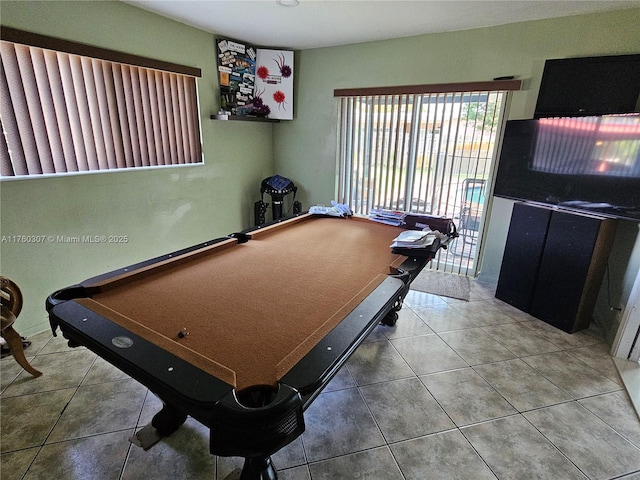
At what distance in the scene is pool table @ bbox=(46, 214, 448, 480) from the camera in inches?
33.0

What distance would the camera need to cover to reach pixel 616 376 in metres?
2.11

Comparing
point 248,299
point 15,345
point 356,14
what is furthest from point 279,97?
point 15,345

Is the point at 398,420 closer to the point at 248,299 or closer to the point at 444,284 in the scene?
the point at 248,299

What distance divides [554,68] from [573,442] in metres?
2.82

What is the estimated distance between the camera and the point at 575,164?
2455 millimetres

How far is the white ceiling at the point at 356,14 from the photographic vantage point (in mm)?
2451

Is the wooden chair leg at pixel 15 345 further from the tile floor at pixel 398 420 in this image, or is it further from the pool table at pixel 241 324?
the pool table at pixel 241 324

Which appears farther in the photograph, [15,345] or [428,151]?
[428,151]

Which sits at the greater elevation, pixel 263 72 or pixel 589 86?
pixel 263 72

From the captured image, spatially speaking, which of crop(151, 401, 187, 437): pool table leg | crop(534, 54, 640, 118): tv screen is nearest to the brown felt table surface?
crop(151, 401, 187, 437): pool table leg

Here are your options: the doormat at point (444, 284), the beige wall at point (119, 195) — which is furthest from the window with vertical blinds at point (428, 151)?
the beige wall at point (119, 195)

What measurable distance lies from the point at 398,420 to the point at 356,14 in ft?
10.2

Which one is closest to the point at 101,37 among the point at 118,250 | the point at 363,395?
the point at 118,250

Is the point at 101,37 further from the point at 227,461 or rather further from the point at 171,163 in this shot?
the point at 227,461
